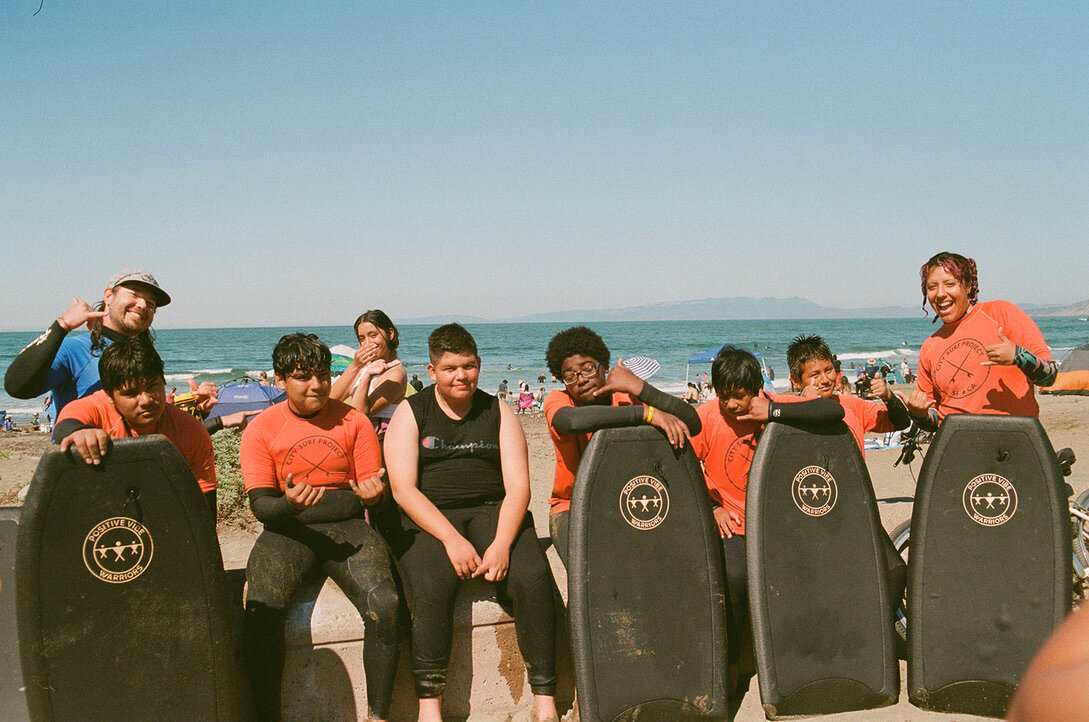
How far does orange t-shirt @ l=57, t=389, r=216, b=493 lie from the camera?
293 centimetres

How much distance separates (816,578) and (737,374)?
956 mm

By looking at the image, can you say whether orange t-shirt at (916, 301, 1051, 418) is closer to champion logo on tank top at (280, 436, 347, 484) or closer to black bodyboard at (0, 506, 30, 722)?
champion logo on tank top at (280, 436, 347, 484)

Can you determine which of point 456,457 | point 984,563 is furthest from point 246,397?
point 984,563

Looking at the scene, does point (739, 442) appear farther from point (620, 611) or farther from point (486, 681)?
point (486, 681)

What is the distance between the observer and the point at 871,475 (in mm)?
9977

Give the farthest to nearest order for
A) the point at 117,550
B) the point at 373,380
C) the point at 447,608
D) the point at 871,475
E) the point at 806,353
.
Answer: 1. the point at 871,475
2. the point at 373,380
3. the point at 806,353
4. the point at 447,608
5. the point at 117,550

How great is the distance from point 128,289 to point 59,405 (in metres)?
0.61

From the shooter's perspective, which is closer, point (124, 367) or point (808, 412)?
point (124, 367)

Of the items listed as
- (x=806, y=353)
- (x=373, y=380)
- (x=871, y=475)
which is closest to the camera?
(x=806, y=353)

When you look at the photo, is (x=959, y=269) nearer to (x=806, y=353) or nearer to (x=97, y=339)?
(x=806, y=353)

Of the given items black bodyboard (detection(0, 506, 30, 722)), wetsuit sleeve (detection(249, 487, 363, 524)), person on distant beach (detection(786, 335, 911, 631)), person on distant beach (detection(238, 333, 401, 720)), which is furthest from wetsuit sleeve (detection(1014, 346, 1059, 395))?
black bodyboard (detection(0, 506, 30, 722))

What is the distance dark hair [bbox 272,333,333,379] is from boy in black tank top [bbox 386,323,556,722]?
16.5 inches

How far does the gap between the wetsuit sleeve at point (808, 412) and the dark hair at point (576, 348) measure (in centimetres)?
89

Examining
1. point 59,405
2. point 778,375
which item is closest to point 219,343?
point 778,375
